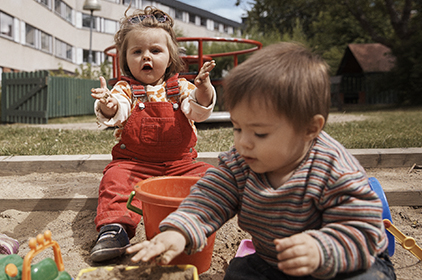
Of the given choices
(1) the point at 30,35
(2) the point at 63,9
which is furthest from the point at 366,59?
(2) the point at 63,9

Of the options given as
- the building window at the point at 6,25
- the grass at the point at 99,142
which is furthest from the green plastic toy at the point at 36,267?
the building window at the point at 6,25

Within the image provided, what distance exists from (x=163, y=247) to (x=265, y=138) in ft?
1.53

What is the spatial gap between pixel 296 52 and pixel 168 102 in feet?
4.19

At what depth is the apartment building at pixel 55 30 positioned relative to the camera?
17.2 m

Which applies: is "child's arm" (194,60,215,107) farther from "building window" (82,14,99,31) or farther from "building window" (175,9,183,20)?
"building window" (175,9,183,20)

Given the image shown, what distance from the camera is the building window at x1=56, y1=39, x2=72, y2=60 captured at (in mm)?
23625

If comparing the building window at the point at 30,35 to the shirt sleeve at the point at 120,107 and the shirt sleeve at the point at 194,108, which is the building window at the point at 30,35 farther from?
the shirt sleeve at the point at 194,108

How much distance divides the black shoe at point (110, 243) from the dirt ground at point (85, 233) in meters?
0.07

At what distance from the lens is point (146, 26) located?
2434 millimetres

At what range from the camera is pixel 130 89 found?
242 cm

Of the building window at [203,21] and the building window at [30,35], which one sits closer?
the building window at [30,35]

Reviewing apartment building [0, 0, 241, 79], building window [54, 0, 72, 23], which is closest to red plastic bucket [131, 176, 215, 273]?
apartment building [0, 0, 241, 79]

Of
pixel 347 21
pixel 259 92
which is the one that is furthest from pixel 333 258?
pixel 347 21

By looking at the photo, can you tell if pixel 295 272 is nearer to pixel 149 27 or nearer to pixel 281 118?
pixel 281 118
